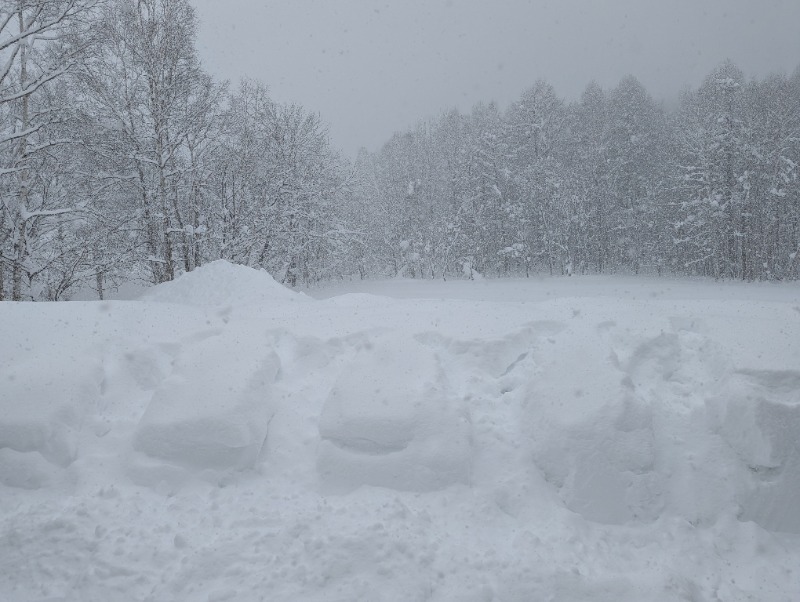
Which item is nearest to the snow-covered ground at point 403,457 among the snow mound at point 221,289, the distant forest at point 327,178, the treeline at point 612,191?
the snow mound at point 221,289

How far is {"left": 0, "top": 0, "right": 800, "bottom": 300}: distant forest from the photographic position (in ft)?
38.1

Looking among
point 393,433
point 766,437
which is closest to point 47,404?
point 393,433

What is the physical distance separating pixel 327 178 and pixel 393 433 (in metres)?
20.6

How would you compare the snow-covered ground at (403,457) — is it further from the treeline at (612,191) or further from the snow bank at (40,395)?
the treeline at (612,191)

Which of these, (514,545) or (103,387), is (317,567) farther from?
(103,387)

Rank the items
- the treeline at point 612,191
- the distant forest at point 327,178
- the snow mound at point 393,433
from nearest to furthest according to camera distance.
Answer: the snow mound at point 393,433, the distant forest at point 327,178, the treeline at point 612,191

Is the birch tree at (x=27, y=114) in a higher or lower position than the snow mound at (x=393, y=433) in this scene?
higher

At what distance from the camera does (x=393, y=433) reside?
16.0 feet

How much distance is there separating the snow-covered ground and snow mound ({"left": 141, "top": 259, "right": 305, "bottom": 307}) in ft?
7.25

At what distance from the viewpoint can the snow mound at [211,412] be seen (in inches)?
189

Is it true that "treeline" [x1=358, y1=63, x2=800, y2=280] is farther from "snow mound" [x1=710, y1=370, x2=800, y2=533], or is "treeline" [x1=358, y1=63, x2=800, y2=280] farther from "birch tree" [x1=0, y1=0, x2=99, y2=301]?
"snow mound" [x1=710, y1=370, x2=800, y2=533]

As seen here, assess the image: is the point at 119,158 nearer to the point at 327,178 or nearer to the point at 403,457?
the point at 327,178

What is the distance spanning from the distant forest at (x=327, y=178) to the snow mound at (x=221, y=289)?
339 cm

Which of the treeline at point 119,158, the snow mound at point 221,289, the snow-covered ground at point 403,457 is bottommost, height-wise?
the snow-covered ground at point 403,457
